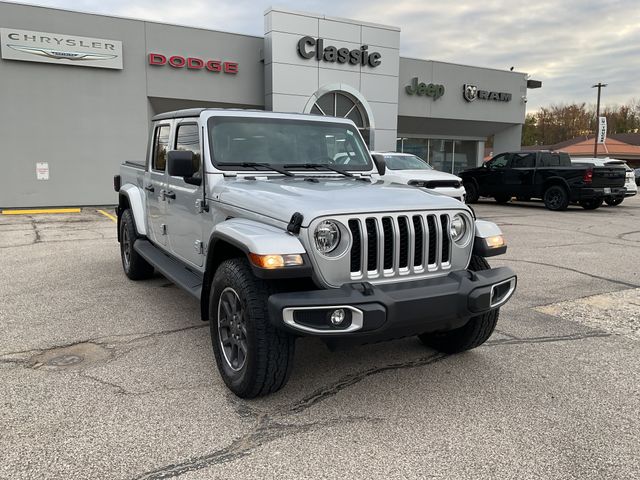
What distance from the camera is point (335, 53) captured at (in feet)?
61.3

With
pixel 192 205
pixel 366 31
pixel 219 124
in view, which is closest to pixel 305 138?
pixel 219 124

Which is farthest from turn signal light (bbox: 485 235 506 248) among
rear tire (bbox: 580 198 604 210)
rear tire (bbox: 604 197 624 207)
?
rear tire (bbox: 604 197 624 207)

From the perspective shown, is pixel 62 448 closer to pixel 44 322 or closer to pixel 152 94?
pixel 44 322

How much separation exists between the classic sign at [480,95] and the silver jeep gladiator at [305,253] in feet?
69.1

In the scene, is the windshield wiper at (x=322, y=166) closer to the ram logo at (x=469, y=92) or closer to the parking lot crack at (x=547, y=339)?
the parking lot crack at (x=547, y=339)

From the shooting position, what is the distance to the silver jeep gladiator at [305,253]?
9.76 ft

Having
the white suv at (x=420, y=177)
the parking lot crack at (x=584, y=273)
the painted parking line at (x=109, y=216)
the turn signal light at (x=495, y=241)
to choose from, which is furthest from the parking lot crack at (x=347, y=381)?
the painted parking line at (x=109, y=216)

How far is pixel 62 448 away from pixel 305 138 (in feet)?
10.0

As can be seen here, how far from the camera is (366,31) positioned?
1939cm

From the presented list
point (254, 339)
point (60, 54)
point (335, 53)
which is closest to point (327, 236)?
point (254, 339)

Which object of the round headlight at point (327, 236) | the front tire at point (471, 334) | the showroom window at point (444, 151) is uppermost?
the showroom window at point (444, 151)

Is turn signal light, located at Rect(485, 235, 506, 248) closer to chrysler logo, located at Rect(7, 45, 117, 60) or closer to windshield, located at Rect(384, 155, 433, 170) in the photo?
windshield, located at Rect(384, 155, 433, 170)

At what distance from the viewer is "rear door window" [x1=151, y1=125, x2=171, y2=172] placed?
5.22 m

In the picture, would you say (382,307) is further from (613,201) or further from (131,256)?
(613,201)
